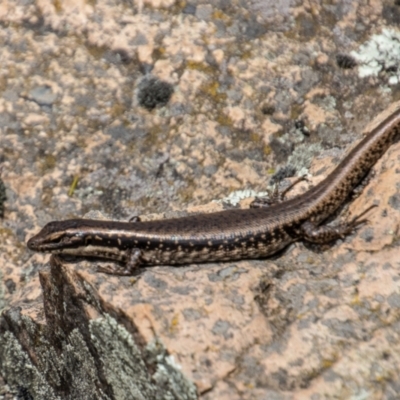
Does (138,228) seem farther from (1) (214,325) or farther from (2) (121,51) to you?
(2) (121,51)

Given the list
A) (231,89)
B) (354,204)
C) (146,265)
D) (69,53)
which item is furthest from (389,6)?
(146,265)

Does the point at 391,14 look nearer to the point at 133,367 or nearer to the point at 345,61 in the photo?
the point at 345,61

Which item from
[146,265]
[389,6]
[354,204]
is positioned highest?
[389,6]

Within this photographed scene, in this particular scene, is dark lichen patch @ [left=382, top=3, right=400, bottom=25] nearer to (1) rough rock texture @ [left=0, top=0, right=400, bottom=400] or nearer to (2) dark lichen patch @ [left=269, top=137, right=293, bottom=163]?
(1) rough rock texture @ [left=0, top=0, right=400, bottom=400]

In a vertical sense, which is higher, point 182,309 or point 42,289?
point 182,309

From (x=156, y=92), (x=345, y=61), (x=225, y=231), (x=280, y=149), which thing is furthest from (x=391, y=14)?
(x=225, y=231)

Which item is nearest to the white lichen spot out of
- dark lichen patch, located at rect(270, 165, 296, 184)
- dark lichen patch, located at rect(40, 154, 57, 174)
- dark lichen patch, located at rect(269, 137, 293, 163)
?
dark lichen patch, located at rect(269, 137, 293, 163)

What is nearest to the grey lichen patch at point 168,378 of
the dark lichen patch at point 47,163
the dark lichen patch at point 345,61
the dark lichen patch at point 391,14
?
the dark lichen patch at point 47,163
